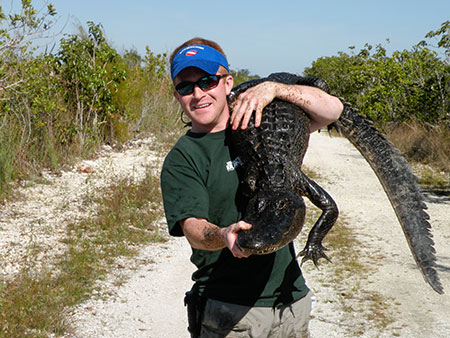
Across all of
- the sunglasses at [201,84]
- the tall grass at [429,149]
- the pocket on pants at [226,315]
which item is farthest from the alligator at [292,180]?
the tall grass at [429,149]

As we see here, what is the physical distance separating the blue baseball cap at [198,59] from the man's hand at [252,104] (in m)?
0.21

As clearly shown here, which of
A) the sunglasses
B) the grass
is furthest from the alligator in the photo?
the grass

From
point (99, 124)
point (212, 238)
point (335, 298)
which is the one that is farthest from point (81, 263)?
point (99, 124)

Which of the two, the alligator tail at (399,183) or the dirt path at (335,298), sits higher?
the alligator tail at (399,183)

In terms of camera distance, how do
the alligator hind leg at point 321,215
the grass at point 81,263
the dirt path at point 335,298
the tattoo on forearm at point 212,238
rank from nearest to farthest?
the tattoo on forearm at point 212,238 → the alligator hind leg at point 321,215 → the grass at point 81,263 → the dirt path at point 335,298

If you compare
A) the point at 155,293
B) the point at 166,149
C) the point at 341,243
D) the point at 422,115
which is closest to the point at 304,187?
the point at 155,293

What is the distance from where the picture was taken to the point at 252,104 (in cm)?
223

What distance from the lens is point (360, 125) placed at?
10.9 ft

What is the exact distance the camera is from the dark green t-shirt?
2104mm

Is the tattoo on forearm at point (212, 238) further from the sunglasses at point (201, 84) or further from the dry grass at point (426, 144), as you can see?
the dry grass at point (426, 144)

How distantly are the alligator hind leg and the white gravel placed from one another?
171 cm

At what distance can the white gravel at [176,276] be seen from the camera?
4.41 metres

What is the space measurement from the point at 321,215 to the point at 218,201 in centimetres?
100

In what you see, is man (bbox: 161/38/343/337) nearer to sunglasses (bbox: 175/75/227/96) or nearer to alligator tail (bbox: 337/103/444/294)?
sunglasses (bbox: 175/75/227/96)
